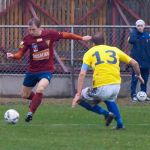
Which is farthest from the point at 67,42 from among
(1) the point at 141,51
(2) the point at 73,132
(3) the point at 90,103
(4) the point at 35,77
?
(2) the point at 73,132

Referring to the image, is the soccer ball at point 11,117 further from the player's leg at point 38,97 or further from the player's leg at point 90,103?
the player's leg at point 90,103

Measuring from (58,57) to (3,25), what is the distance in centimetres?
173

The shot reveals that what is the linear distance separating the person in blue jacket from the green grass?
2807 millimetres

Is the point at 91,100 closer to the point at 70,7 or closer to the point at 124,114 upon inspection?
the point at 124,114

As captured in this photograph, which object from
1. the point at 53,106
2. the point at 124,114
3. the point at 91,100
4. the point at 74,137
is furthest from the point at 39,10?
the point at 74,137

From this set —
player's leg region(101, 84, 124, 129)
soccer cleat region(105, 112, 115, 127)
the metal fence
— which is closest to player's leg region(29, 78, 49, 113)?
soccer cleat region(105, 112, 115, 127)

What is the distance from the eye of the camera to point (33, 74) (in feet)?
54.6

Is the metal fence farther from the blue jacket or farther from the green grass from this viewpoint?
the green grass

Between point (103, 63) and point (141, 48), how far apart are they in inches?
289

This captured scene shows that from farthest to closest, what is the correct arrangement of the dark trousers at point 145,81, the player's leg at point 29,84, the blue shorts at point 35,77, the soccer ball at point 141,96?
the dark trousers at point 145,81 < the soccer ball at point 141,96 < the player's leg at point 29,84 < the blue shorts at point 35,77

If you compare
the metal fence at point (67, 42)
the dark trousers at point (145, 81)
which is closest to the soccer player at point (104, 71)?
the dark trousers at point (145, 81)

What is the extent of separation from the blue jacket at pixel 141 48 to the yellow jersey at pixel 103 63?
6939 mm

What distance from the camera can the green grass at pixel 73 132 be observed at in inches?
485

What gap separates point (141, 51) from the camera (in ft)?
72.0
